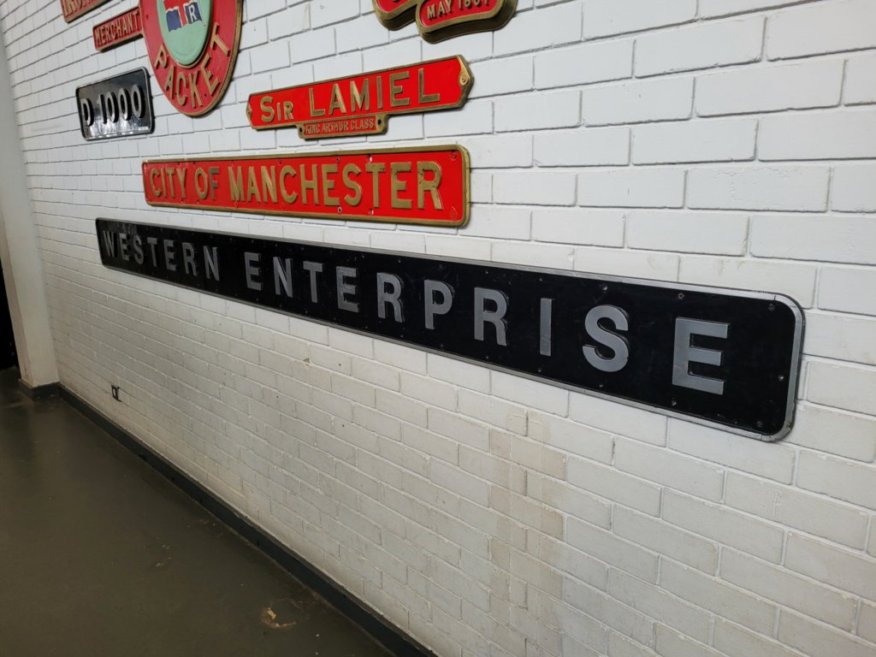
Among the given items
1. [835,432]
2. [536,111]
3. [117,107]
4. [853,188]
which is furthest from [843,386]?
[117,107]

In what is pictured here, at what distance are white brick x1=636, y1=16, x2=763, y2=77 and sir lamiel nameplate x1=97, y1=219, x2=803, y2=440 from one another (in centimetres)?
44

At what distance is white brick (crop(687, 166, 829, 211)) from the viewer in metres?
1.11

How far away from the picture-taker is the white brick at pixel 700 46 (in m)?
1.13

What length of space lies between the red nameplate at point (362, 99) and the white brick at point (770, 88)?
0.62 m

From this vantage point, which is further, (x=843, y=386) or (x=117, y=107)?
(x=117, y=107)

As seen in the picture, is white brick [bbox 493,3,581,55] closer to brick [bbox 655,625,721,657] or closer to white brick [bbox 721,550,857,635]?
white brick [bbox 721,550,857,635]

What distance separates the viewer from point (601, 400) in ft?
4.85

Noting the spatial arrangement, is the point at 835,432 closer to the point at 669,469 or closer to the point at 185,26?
the point at 669,469

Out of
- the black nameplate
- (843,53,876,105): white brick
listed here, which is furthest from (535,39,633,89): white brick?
the black nameplate

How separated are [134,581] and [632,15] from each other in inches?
111

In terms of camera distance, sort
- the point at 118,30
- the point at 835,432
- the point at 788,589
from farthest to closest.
A: the point at 118,30
the point at 788,589
the point at 835,432

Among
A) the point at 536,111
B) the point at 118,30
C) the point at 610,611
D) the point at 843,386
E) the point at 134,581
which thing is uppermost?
the point at 118,30

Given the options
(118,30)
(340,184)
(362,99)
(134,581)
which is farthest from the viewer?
(118,30)

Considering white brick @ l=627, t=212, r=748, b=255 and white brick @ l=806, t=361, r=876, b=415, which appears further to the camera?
white brick @ l=627, t=212, r=748, b=255
